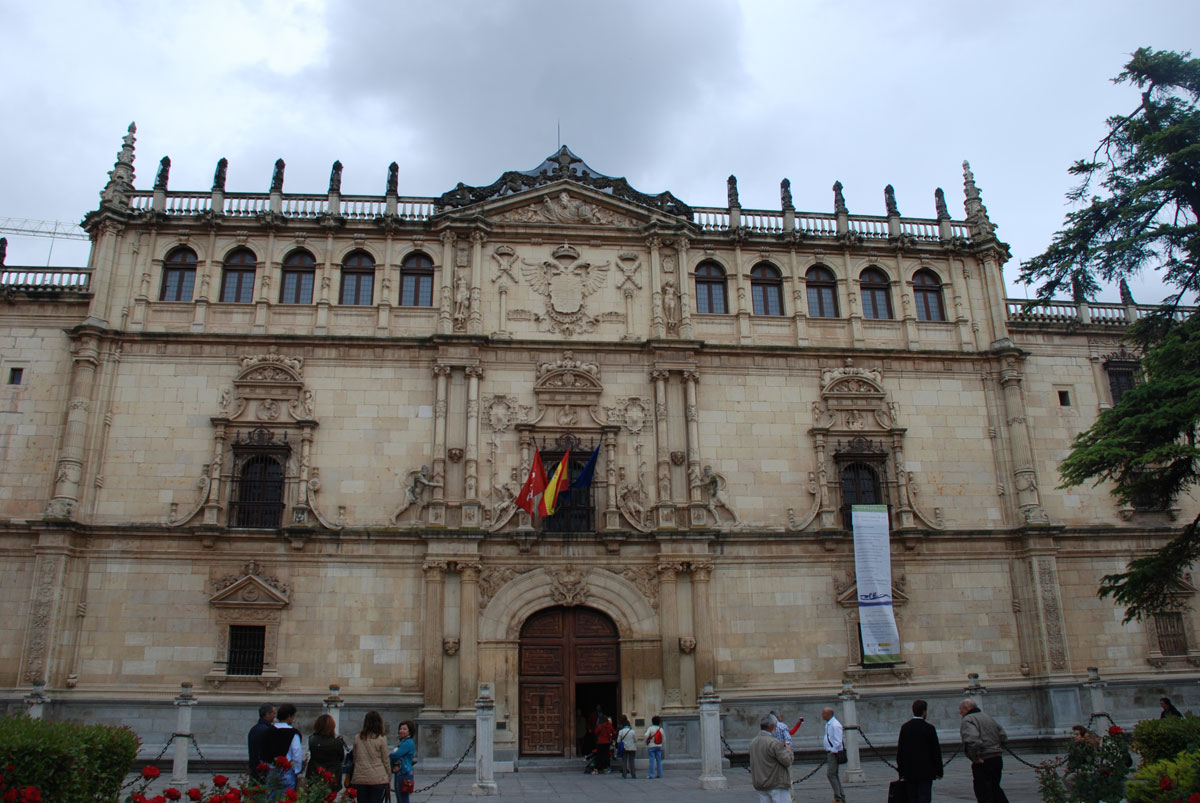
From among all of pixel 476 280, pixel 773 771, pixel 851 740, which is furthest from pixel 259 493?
pixel 773 771

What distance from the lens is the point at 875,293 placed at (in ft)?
93.4

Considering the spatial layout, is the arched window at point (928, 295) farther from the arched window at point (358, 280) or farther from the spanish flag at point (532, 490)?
the arched window at point (358, 280)

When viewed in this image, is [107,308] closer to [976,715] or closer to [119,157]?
[119,157]

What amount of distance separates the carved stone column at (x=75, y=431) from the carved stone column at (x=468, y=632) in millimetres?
10406

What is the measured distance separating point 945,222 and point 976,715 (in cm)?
2086

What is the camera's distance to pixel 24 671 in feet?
71.9

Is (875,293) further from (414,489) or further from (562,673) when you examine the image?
(414,489)

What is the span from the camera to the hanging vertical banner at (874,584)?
79.1 feet

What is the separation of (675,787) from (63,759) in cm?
1235

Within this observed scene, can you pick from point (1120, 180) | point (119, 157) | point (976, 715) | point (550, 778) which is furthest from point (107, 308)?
point (1120, 180)

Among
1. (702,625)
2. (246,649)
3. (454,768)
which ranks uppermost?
(702,625)

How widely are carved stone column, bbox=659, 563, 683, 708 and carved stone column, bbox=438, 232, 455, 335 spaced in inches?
366

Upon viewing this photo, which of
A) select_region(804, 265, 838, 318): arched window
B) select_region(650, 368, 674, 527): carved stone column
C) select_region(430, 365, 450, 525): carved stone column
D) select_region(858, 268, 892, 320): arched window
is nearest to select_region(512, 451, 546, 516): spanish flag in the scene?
select_region(430, 365, 450, 525): carved stone column

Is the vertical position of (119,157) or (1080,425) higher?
(119,157)
